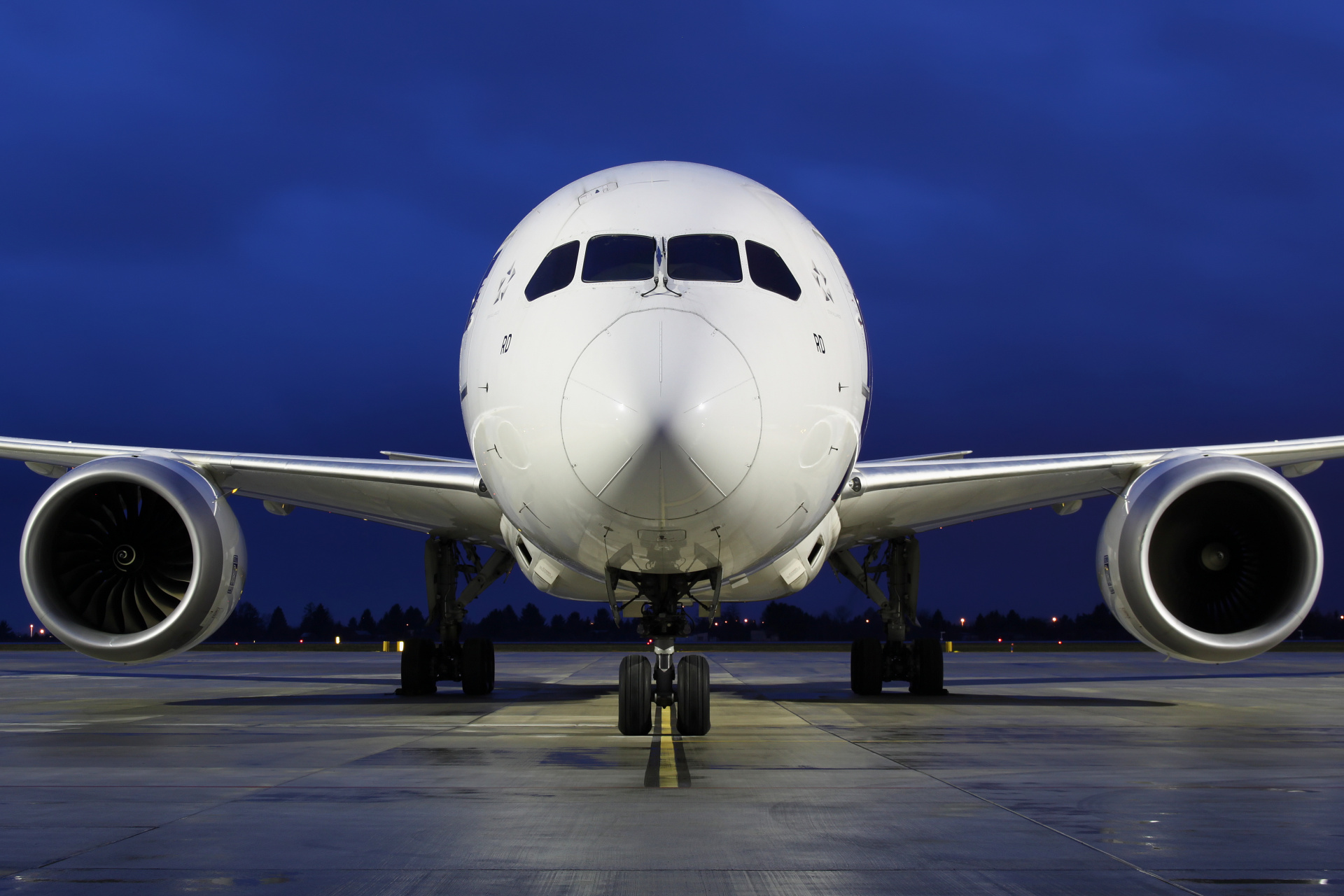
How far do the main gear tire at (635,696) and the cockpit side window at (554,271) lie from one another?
9.06 feet

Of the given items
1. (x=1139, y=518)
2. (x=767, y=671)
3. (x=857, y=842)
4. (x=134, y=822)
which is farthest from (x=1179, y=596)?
(x=767, y=671)

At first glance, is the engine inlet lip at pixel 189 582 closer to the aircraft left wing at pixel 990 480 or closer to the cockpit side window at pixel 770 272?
the aircraft left wing at pixel 990 480

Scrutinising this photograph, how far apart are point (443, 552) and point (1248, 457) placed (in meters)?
8.78

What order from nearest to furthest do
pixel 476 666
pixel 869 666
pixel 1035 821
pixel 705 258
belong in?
pixel 1035 821, pixel 705 258, pixel 476 666, pixel 869 666

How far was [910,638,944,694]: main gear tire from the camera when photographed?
49.4 ft

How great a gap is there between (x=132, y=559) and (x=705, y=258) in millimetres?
6830

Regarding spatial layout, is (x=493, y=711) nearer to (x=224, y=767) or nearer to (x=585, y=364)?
(x=224, y=767)

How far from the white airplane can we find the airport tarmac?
43.2 inches

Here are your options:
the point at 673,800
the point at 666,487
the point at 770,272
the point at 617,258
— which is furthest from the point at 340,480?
the point at 673,800

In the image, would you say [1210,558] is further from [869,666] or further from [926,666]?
[869,666]

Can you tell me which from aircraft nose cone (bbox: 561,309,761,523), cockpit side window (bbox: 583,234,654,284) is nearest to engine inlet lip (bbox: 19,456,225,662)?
cockpit side window (bbox: 583,234,654,284)

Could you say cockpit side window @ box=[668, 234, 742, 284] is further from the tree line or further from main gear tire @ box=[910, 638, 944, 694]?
the tree line

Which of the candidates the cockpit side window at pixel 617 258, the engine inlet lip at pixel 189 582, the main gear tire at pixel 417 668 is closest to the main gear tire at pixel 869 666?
the main gear tire at pixel 417 668

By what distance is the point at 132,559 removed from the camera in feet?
39.0
